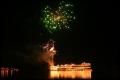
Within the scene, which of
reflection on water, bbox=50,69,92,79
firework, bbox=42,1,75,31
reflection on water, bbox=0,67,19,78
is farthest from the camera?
reflection on water, bbox=50,69,92,79

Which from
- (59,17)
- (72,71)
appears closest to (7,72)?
(72,71)

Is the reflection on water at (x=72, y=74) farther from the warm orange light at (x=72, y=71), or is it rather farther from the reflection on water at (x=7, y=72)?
the reflection on water at (x=7, y=72)

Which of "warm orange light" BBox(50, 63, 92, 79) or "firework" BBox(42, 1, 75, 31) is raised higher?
"firework" BBox(42, 1, 75, 31)

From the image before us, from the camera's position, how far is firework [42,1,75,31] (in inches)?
394

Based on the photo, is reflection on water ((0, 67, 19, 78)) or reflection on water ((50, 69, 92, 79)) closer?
reflection on water ((0, 67, 19, 78))

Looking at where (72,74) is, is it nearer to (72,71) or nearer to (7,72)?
(72,71)

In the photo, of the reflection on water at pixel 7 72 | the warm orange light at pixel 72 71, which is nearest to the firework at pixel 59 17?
the warm orange light at pixel 72 71

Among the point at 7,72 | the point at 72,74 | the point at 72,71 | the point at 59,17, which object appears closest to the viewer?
the point at 59,17

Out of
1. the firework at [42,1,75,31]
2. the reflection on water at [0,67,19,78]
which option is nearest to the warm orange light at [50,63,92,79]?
the reflection on water at [0,67,19,78]

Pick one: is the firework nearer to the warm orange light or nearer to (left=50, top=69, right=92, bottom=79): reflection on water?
the warm orange light

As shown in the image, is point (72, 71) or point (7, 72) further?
point (72, 71)

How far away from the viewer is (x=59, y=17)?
1003cm

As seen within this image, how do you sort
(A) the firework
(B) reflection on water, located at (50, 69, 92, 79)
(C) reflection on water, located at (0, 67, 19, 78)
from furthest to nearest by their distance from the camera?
(B) reflection on water, located at (50, 69, 92, 79)
(C) reflection on water, located at (0, 67, 19, 78)
(A) the firework

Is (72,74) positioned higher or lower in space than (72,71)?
lower
